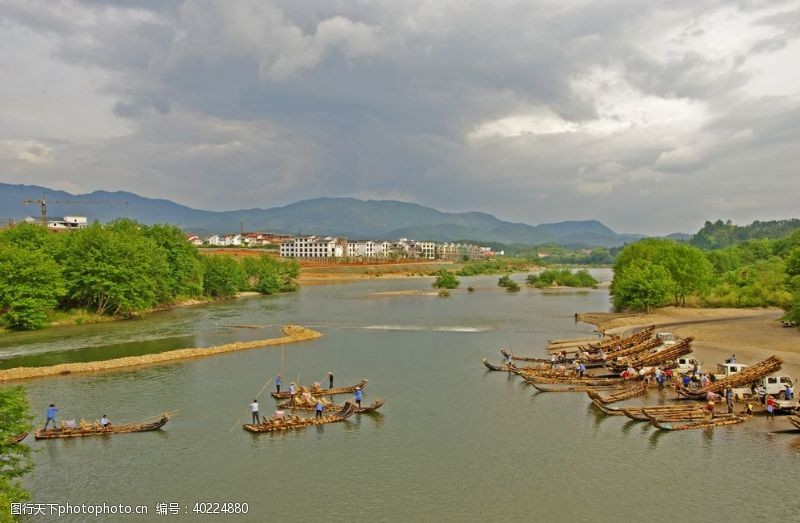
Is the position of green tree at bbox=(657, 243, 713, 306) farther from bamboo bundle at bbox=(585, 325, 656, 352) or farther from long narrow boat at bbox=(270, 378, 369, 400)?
long narrow boat at bbox=(270, 378, 369, 400)

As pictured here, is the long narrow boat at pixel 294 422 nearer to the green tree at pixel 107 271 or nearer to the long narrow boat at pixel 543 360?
the long narrow boat at pixel 543 360

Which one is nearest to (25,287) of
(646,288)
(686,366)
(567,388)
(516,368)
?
(516,368)

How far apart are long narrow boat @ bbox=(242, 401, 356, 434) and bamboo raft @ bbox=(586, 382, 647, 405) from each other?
1569 centimetres

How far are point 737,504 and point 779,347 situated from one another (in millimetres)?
35473

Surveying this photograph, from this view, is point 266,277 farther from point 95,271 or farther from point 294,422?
point 294,422

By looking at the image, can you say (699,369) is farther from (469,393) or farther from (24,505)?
(24,505)

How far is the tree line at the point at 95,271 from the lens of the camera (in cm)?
6756

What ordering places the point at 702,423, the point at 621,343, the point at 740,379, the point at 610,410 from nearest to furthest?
1. the point at 702,423
2. the point at 610,410
3. the point at 740,379
4. the point at 621,343

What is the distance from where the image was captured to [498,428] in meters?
34.4

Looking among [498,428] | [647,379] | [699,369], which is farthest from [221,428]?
[699,369]

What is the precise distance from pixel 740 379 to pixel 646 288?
149ft

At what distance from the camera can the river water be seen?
24598 mm

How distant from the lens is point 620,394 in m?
39.0

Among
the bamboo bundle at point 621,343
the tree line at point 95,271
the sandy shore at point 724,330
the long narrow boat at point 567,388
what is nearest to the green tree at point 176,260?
the tree line at point 95,271
